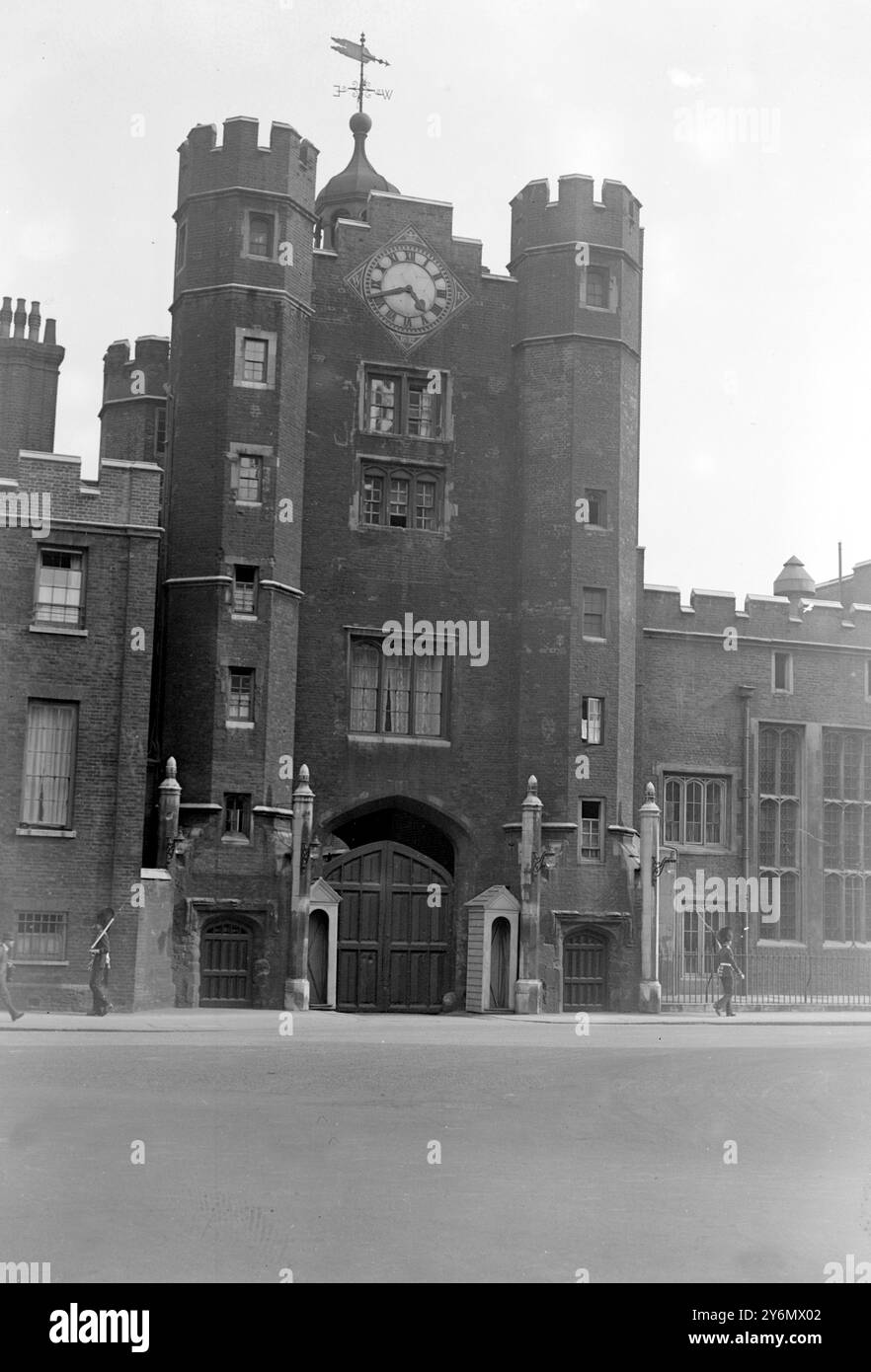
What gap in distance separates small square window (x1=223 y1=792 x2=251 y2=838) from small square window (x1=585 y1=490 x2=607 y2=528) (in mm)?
10414

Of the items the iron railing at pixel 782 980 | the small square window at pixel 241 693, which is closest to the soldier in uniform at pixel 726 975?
the iron railing at pixel 782 980

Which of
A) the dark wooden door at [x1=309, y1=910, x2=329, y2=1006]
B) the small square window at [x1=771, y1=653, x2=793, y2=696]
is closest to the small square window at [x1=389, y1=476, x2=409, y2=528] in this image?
the dark wooden door at [x1=309, y1=910, x2=329, y2=1006]

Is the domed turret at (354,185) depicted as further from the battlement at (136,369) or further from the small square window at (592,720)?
the small square window at (592,720)

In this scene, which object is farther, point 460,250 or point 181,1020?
point 460,250

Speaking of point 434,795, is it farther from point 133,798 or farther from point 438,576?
point 133,798

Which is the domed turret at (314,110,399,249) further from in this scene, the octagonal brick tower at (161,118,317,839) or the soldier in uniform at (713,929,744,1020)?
the soldier in uniform at (713,929,744,1020)

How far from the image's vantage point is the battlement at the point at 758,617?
142 ft

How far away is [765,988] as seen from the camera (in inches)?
1667

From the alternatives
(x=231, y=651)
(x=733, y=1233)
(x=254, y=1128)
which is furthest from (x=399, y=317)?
(x=733, y=1233)

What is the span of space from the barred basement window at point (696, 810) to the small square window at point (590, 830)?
14.1 ft

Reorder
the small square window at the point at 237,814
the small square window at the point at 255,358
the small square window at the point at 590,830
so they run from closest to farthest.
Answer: the small square window at the point at 237,814 → the small square window at the point at 255,358 → the small square window at the point at 590,830

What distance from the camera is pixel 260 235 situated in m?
38.2

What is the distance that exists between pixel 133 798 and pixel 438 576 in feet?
31.6
